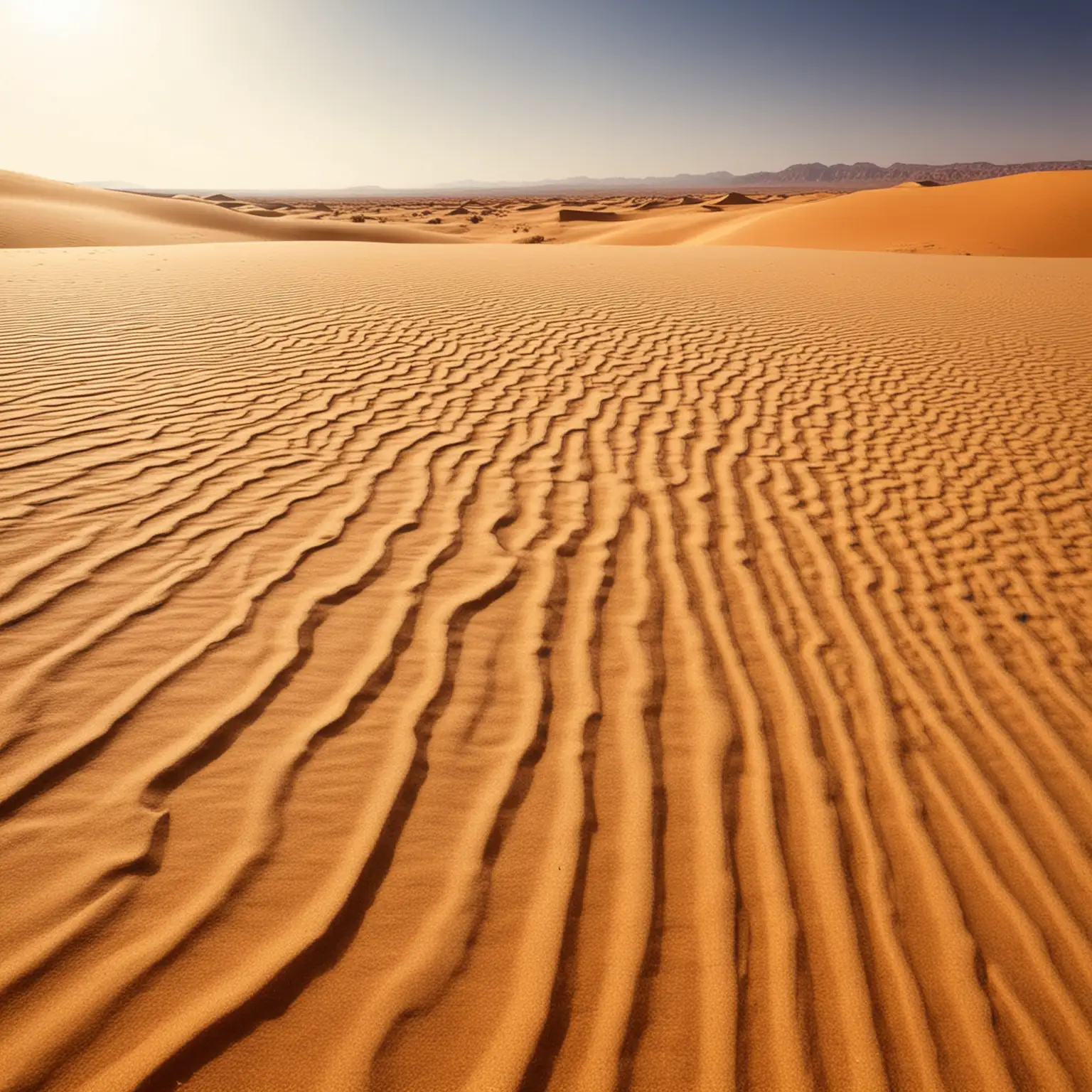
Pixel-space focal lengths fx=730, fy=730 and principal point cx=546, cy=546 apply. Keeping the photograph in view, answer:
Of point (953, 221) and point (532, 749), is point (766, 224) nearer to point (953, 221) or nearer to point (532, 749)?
point (953, 221)

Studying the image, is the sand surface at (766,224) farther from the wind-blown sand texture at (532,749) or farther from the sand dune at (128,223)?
the wind-blown sand texture at (532,749)

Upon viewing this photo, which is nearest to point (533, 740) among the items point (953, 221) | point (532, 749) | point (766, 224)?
point (532, 749)

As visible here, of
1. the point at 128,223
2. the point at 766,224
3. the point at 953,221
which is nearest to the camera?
the point at 128,223

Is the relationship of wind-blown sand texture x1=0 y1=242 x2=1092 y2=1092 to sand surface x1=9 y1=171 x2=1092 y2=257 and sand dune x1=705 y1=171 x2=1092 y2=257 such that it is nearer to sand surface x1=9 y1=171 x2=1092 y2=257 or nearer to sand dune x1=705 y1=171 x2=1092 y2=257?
sand surface x1=9 y1=171 x2=1092 y2=257

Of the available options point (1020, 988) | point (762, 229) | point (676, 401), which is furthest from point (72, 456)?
point (762, 229)

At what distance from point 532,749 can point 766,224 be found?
3394 cm

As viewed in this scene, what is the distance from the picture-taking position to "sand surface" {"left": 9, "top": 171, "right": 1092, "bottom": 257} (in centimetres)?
2398

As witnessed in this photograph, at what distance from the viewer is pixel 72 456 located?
426cm

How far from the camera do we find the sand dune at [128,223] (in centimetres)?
2223

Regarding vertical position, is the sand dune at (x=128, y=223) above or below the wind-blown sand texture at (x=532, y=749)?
above

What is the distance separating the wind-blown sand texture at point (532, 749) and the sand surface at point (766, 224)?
22984 mm

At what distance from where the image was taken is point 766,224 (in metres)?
31.5

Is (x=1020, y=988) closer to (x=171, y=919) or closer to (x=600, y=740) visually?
(x=600, y=740)

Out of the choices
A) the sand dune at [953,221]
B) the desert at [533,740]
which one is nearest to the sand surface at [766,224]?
the sand dune at [953,221]
